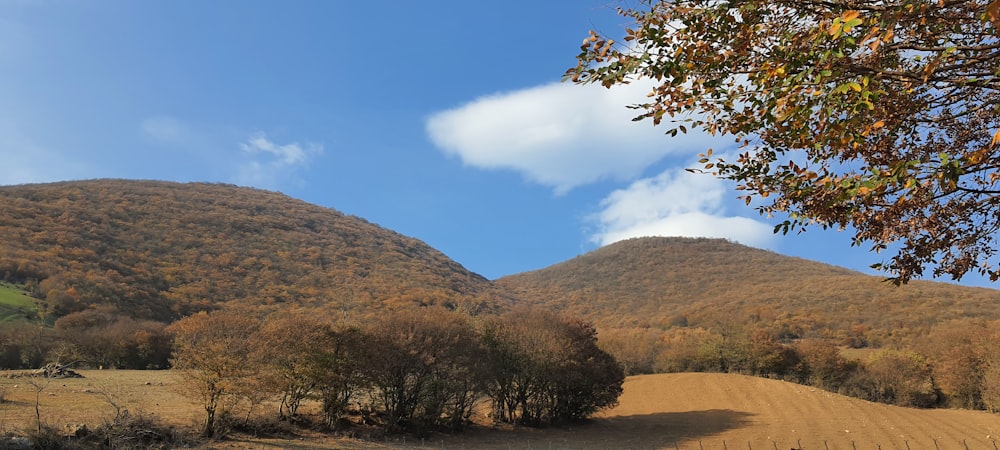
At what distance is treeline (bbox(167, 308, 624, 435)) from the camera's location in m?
18.3

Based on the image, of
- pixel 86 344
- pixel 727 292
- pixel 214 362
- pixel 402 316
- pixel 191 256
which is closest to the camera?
pixel 214 362

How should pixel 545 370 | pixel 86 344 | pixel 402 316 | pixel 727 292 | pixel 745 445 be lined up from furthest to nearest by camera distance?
1. pixel 727 292
2. pixel 86 344
3. pixel 545 370
4. pixel 402 316
5. pixel 745 445

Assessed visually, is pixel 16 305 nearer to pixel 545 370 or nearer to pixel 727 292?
pixel 545 370

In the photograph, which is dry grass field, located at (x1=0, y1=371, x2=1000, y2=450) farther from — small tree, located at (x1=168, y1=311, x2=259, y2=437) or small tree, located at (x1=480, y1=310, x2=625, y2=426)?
small tree, located at (x1=480, y1=310, x2=625, y2=426)

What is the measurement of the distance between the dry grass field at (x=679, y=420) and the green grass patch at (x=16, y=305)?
12.6 meters

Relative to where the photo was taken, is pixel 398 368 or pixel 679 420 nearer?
pixel 398 368

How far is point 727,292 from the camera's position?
98.2 m

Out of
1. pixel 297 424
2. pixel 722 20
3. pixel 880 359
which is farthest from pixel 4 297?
pixel 880 359

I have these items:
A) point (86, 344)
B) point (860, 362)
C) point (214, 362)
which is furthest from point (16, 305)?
point (860, 362)

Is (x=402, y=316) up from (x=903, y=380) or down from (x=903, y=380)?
up

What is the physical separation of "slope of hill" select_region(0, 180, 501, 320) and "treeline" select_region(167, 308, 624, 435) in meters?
9.55

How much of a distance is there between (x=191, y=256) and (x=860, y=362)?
251ft

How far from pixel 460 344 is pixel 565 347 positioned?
7.29 meters

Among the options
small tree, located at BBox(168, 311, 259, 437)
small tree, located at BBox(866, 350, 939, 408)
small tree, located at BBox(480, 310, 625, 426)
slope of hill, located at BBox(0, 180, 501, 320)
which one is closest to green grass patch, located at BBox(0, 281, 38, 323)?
slope of hill, located at BBox(0, 180, 501, 320)
